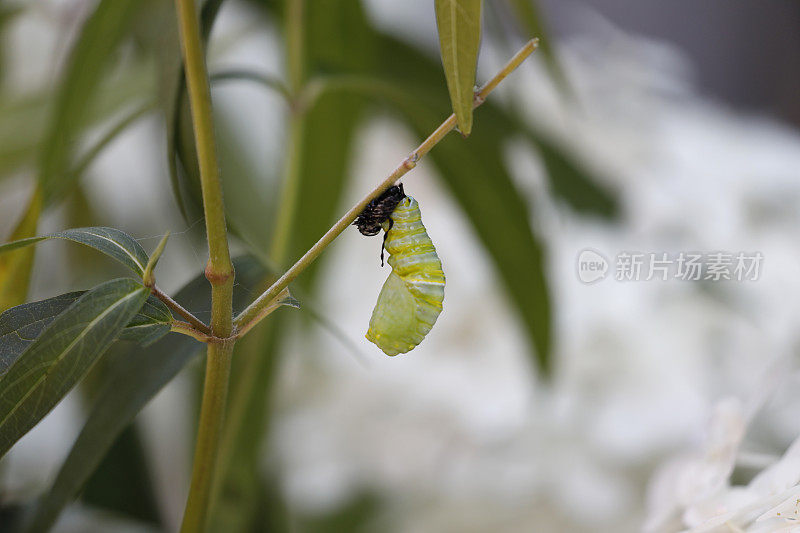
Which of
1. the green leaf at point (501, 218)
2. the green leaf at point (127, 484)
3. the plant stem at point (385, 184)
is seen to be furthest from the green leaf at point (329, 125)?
the plant stem at point (385, 184)

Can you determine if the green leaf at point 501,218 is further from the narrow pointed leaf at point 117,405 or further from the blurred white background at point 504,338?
the narrow pointed leaf at point 117,405

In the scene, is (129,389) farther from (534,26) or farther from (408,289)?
(534,26)

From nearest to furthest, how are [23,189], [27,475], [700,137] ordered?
[27,475], [23,189], [700,137]

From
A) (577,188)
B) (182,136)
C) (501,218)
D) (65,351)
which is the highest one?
(577,188)

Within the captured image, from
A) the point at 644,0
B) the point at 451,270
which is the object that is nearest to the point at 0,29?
the point at 451,270

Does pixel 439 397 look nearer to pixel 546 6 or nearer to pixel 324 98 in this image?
pixel 324 98

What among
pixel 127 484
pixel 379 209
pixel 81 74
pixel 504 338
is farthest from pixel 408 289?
pixel 504 338

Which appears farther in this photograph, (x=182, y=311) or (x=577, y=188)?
(x=577, y=188)
